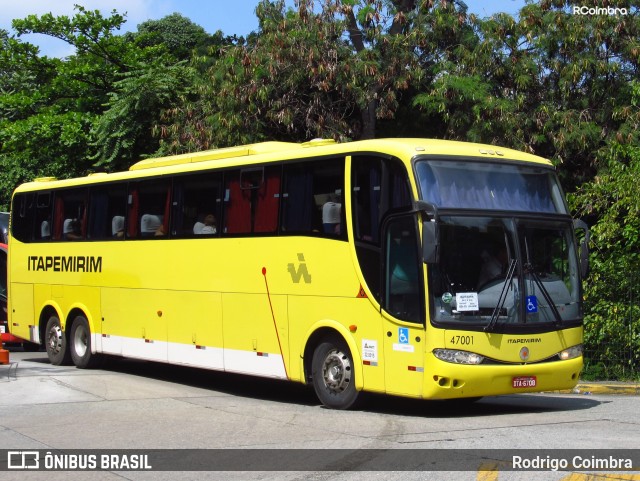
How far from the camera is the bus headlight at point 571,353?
12466 mm

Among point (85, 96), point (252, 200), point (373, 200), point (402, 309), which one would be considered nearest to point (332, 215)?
point (373, 200)

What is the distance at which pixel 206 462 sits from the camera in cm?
909

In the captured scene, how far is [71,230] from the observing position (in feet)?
63.5

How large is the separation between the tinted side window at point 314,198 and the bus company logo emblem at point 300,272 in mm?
413

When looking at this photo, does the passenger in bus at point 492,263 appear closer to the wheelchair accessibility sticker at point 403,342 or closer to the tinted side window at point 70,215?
the wheelchair accessibility sticker at point 403,342

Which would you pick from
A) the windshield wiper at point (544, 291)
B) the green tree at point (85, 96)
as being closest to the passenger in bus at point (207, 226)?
the windshield wiper at point (544, 291)

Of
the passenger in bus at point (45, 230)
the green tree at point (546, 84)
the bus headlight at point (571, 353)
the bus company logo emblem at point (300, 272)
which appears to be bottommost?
the bus headlight at point (571, 353)

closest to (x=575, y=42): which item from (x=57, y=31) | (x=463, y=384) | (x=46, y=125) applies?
(x=463, y=384)

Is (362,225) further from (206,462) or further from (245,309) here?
(206,462)

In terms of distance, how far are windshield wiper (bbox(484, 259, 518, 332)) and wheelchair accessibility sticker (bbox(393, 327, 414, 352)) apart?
3.06 ft

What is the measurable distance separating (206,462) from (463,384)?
3797 mm

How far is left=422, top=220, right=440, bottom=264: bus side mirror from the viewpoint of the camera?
11.3 meters

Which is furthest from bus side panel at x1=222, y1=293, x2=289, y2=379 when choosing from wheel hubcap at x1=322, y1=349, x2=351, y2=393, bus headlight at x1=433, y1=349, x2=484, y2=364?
bus headlight at x1=433, y1=349, x2=484, y2=364

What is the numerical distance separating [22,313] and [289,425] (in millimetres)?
11076
